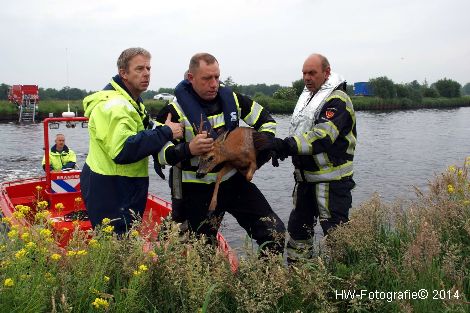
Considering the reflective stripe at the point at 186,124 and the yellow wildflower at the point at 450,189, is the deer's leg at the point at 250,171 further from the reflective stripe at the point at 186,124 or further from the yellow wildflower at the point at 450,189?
the yellow wildflower at the point at 450,189

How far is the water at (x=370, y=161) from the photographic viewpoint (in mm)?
13006

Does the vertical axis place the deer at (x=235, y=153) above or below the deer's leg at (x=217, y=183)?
above

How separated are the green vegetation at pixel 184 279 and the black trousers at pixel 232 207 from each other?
0.85m

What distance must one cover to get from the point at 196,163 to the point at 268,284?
1.49 meters

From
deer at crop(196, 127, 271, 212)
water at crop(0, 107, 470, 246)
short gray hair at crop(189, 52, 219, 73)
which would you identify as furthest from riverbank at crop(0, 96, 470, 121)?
deer at crop(196, 127, 271, 212)

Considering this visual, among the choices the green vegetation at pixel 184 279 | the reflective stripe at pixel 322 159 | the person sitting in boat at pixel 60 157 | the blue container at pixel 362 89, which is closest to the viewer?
the green vegetation at pixel 184 279

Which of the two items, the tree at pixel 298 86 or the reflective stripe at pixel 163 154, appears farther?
the tree at pixel 298 86

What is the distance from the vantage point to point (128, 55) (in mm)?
3865

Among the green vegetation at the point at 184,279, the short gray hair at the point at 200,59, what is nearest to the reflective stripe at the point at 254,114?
the short gray hair at the point at 200,59

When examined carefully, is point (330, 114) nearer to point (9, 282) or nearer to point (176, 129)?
point (176, 129)

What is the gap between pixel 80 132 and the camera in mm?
32281

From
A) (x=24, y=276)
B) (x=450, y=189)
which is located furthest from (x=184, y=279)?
(x=450, y=189)

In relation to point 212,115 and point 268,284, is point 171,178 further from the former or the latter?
point 268,284

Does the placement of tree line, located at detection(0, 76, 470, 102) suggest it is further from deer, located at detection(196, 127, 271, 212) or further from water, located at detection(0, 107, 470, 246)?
deer, located at detection(196, 127, 271, 212)
